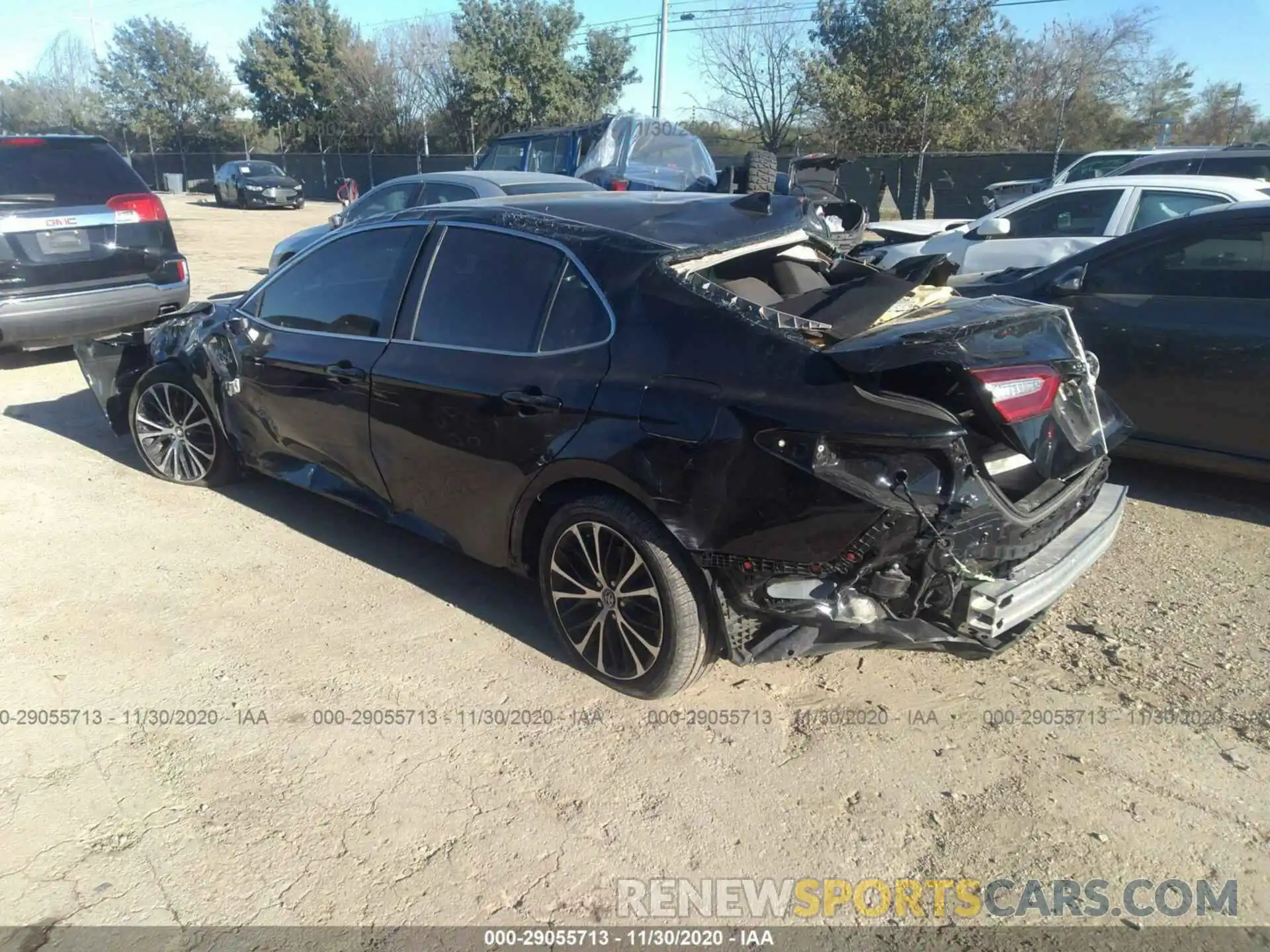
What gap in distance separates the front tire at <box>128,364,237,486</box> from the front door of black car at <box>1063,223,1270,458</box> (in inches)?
191

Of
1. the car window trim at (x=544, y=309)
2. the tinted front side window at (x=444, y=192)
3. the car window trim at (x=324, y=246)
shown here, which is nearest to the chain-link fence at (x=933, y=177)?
the tinted front side window at (x=444, y=192)

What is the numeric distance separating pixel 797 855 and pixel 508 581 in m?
2.09

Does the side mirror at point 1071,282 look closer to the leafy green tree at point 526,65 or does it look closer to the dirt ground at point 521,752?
the dirt ground at point 521,752

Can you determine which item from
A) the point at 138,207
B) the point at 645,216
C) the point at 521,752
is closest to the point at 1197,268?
the point at 645,216

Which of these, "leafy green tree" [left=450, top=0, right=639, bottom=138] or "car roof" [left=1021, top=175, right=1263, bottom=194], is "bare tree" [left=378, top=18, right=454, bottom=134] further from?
"car roof" [left=1021, top=175, right=1263, bottom=194]

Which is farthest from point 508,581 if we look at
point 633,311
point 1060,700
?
point 1060,700

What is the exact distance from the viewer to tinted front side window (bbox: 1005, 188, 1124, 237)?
26.4 feet

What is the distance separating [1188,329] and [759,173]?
27.7 ft

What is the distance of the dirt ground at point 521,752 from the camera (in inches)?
103

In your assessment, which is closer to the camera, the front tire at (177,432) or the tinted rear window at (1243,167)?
the front tire at (177,432)

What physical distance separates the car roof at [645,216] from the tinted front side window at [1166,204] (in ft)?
17.2

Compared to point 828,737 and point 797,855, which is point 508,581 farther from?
point 797,855

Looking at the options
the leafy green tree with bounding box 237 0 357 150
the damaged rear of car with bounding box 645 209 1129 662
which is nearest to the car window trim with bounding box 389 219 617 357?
the damaged rear of car with bounding box 645 209 1129 662

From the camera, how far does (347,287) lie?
432cm
